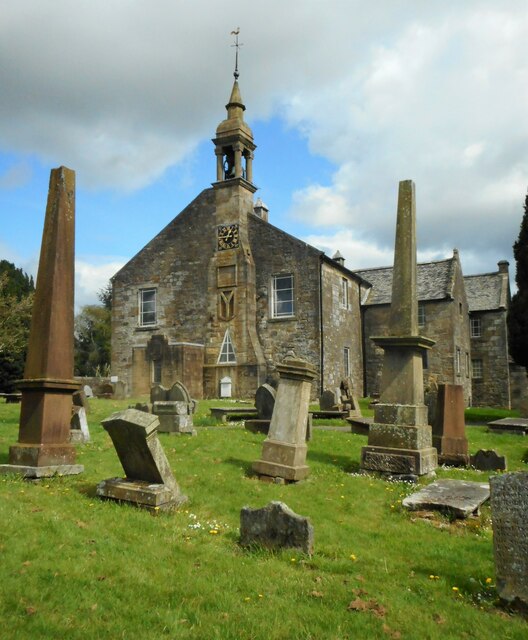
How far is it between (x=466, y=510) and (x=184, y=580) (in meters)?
4.05

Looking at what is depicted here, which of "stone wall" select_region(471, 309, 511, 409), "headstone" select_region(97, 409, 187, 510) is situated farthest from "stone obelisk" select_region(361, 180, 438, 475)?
"stone wall" select_region(471, 309, 511, 409)

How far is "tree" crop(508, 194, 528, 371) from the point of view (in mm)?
24422

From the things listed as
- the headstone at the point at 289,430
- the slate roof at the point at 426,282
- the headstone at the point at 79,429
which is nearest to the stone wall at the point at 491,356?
the slate roof at the point at 426,282

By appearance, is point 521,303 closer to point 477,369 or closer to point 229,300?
point 477,369

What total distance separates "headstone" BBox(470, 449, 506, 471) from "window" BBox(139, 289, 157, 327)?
22750mm

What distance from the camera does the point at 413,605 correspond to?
15.4 feet

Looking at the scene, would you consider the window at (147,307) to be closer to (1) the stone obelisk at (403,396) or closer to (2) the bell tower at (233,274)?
(2) the bell tower at (233,274)

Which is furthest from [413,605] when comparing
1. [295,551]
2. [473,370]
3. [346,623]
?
[473,370]

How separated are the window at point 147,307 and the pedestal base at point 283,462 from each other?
22378 mm

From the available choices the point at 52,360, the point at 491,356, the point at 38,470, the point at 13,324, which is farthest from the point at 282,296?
the point at 38,470

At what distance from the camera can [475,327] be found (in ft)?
123

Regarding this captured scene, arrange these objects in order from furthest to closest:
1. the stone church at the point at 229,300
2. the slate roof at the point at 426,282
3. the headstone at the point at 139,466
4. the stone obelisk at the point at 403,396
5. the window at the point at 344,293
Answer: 1. the slate roof at the point at 426,282
2. the window at the point at 344,293
3. the stone church at the point at 229,300
4. the stone obelisk at the point at 403,396
5. the headstone at the point at 139,466

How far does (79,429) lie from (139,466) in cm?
522

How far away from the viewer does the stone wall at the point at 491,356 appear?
119 feet
